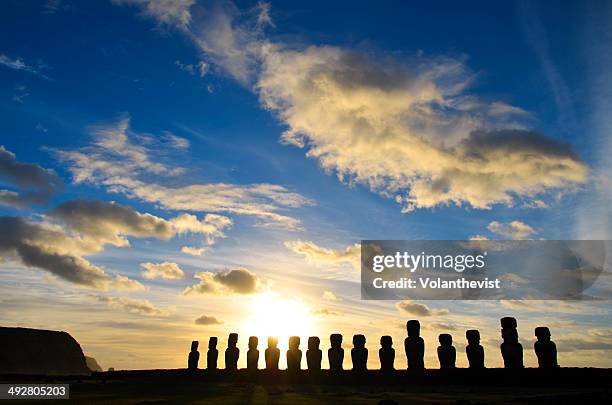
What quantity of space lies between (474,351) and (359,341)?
10909 millimetres

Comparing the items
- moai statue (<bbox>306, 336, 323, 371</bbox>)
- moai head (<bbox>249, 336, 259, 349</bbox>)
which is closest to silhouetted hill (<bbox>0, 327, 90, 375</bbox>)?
moai head (<bbox>249, 336, 259, 349</bbox>)

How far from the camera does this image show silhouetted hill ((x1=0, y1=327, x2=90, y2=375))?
137m

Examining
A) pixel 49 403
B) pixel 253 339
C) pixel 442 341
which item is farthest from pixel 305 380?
pixel 49 403

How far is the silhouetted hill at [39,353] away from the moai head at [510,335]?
12741cm

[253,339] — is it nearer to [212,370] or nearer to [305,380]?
[212,370]

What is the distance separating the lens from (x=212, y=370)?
55.1 m

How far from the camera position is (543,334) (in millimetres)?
43594

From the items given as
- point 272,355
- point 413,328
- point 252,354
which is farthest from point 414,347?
point 252,354

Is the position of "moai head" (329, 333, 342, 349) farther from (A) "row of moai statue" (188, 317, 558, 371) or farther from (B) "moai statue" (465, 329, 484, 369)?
(B) "moai statue" (465, 329, 484, 369)

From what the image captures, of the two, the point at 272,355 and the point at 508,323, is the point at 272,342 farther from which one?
the point at 508,323

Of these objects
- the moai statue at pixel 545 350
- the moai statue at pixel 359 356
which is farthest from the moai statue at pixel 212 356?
the moai statue at pixel 545 350

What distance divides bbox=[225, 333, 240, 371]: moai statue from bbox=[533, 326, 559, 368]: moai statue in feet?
94.6

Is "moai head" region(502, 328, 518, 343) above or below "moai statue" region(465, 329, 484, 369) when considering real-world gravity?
above

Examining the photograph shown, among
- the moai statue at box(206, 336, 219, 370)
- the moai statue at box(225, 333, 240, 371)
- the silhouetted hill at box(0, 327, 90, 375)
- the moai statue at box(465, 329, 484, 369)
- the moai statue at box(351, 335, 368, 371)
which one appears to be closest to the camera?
the moai statue at box(465, 329, 484, 369)
